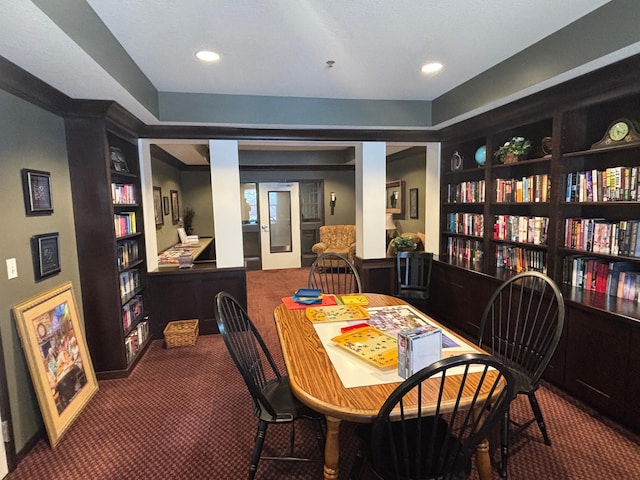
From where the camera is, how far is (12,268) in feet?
6.68

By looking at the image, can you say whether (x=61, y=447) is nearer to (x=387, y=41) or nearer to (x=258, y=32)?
(x=258, y=32)

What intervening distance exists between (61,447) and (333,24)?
3037 mm

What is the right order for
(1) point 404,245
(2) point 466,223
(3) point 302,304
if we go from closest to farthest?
(3) point 302,304 < (2) point 466,223 < (1) point 404,245

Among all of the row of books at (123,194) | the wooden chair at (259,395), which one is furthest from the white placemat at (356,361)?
the row of books at (123,194)

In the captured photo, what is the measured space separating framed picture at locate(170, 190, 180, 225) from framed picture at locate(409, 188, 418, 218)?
414 cm

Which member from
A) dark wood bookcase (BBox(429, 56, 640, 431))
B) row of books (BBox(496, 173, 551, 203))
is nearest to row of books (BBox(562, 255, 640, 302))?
dark wood bookcase (BBox(429, 56, 640, 431))

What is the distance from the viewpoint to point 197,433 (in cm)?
226

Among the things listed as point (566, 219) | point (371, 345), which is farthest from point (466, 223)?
point (371, 345)

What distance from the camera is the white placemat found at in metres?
1.46

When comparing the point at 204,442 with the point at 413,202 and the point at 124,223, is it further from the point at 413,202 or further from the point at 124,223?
the point at 413,202

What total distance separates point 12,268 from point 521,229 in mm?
3821

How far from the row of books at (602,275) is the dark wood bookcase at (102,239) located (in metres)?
3.64

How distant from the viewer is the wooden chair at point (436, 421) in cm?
112

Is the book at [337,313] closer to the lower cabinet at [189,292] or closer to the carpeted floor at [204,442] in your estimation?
the carpeted floor at [204,442]
